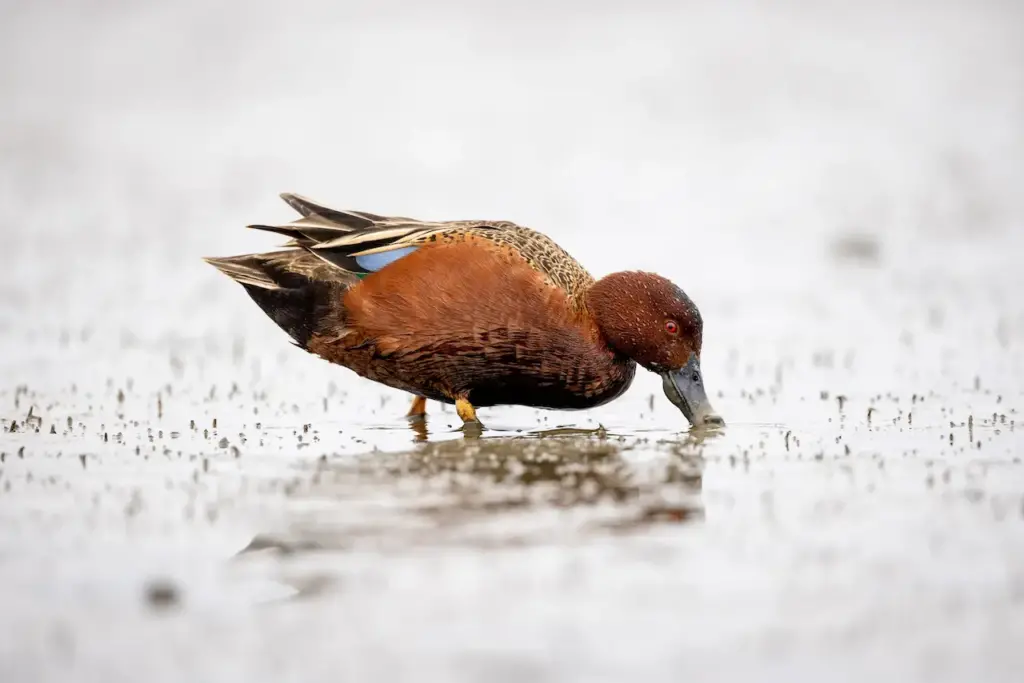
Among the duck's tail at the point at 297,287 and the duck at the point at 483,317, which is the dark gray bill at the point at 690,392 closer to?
the duck at the point at 483,317

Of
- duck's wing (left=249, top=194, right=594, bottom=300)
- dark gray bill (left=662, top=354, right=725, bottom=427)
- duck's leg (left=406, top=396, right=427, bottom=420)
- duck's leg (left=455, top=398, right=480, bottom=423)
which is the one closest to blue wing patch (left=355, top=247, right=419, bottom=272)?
duck's wing (left=249, top=194, right=594, bottom=300)

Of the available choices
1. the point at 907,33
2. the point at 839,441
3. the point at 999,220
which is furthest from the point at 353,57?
the point at 839,441

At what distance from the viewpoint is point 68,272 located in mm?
10867

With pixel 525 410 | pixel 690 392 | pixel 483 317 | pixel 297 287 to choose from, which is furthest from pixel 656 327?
pixel 297 287

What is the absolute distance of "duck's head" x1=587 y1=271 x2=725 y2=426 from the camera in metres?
6.58

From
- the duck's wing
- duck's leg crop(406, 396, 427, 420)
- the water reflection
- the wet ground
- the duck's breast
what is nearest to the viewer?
the wet ground

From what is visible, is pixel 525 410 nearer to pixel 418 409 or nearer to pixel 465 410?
pixel 418 409

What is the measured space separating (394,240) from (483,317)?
67 centimetres

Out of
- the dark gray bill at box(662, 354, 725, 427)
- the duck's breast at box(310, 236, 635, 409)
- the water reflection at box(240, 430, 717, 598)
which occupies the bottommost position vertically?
the water reflection at box(240, 430, 717, 598)

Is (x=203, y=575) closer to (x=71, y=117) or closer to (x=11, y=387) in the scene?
(x=11, y=387)

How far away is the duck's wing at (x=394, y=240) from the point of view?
670 cm

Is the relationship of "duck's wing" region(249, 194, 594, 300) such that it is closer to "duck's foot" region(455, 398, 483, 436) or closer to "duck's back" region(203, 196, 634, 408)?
"duck's back" region(203, 196, 634, 408)

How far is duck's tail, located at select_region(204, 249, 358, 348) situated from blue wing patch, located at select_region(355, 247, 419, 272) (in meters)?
0.09

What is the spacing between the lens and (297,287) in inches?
273
